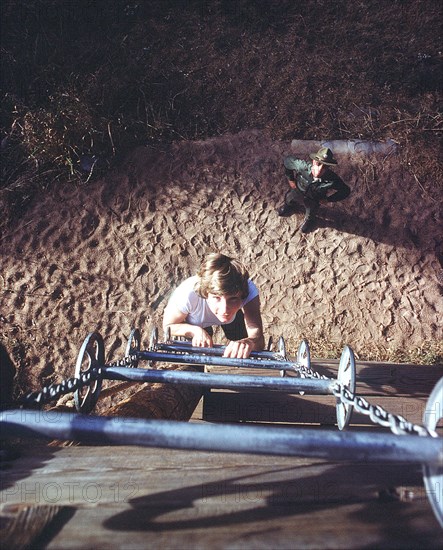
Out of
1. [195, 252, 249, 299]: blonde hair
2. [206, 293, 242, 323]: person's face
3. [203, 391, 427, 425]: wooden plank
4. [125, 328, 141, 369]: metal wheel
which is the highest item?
[195, 252, 249, 299]: blonde hair

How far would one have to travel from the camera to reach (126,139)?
6.13 m

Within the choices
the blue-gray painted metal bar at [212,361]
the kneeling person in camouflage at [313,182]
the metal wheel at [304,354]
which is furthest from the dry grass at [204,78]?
the blue-gray painted metal bar at [212,361]

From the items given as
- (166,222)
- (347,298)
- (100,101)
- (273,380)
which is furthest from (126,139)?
(273,380)

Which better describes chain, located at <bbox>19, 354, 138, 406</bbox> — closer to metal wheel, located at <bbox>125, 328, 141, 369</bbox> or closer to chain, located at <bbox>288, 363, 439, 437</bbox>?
metal wheel, located at <bbox>125, 328, 141, 369</bbox>

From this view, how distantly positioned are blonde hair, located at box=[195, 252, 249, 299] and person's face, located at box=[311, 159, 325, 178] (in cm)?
224

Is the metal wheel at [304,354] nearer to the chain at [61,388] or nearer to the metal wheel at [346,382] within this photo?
the metal wheel at [346,382]

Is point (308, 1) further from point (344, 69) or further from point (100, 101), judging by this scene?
point (100, 101)

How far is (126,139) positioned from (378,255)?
12.3 ft

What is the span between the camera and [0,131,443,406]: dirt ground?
205 inches

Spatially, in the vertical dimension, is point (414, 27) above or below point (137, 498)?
above

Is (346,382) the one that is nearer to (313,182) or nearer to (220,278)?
(220,278)

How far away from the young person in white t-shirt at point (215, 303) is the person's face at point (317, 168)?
193 cm

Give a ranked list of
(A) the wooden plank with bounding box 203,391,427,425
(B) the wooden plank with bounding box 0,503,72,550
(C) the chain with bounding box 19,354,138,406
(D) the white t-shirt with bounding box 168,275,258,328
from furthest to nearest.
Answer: (D) the white t-shirt with bounding box 168,275,258,328 → (A) the wooden plank with bounding box 203,391,427,425 → (C) the chain with bounding box 19,354,138,406 → (B) the wooden plank with bounding box 0,503,72,550

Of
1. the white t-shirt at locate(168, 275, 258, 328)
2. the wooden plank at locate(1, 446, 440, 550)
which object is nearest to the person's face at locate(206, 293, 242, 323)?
the white t-shirt at locate(168, 275, 258, 328)
